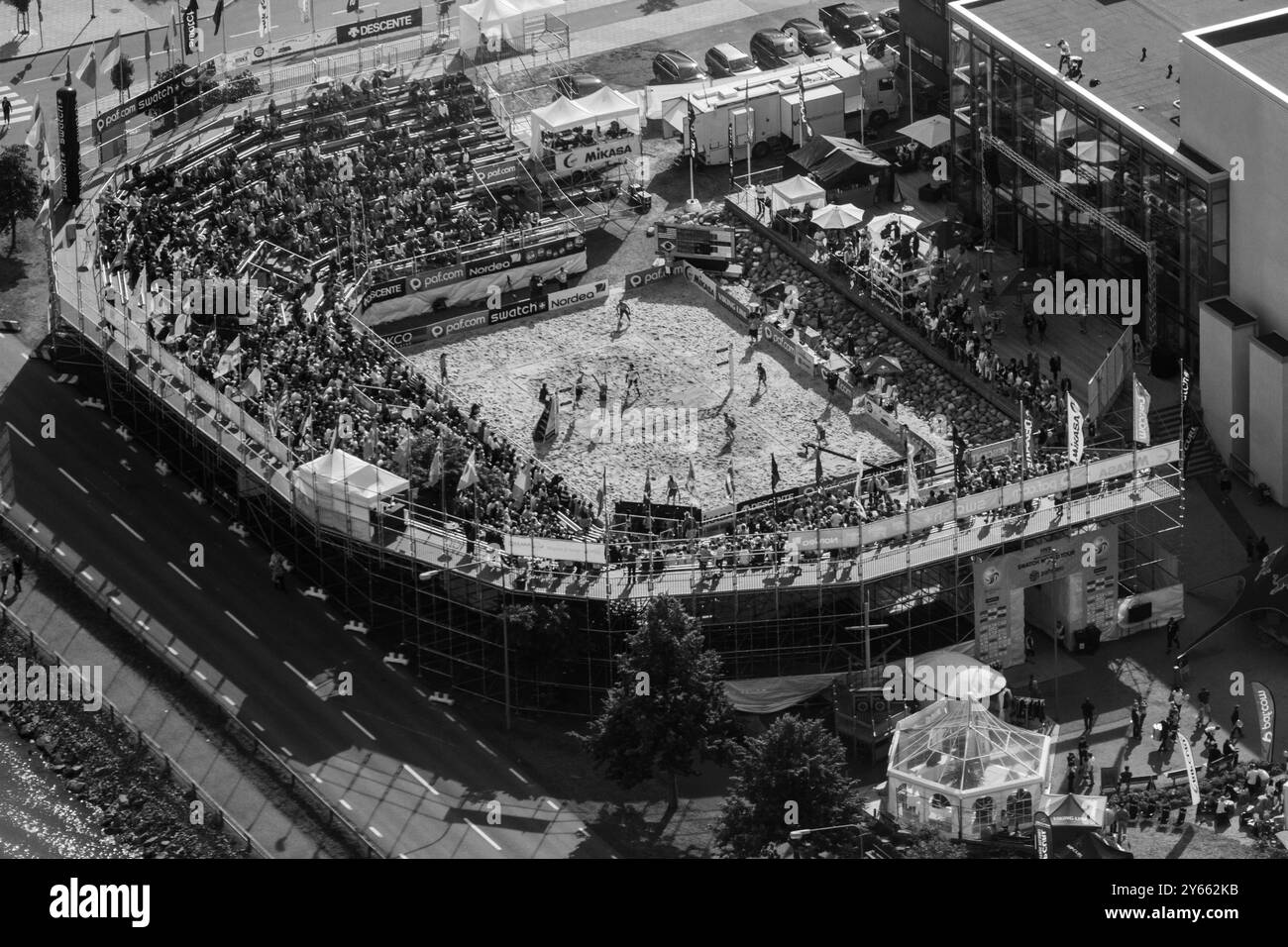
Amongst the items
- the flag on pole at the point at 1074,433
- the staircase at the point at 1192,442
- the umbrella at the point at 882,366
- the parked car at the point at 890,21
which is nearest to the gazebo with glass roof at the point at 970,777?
the flag on pole at the point at 1074,433

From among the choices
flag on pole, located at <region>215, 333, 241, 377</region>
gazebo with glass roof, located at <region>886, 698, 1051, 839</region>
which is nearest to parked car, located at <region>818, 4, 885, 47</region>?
flag on pole, located at <region>215, 333, 241, 377</region>

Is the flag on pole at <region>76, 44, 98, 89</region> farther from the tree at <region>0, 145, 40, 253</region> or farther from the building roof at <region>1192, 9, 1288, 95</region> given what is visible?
the building roof at <region>1192, 9, 1288, 95</region>

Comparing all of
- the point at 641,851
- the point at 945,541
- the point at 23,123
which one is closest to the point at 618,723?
the point at 641,851

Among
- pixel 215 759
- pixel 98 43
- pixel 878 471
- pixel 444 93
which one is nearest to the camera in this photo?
pixel 215 759

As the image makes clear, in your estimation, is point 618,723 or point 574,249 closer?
point 618,723

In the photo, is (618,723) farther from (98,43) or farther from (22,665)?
(98,43)

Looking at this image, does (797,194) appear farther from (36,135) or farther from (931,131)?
(36,135)

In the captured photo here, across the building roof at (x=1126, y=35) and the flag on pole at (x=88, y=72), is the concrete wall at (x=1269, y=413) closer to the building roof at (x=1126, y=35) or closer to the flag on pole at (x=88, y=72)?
the building roof at (x=1126, y=35)

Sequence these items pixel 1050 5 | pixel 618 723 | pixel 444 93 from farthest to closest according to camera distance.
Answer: pixel 444 93, pixel 1050 5, pixel 618 723
